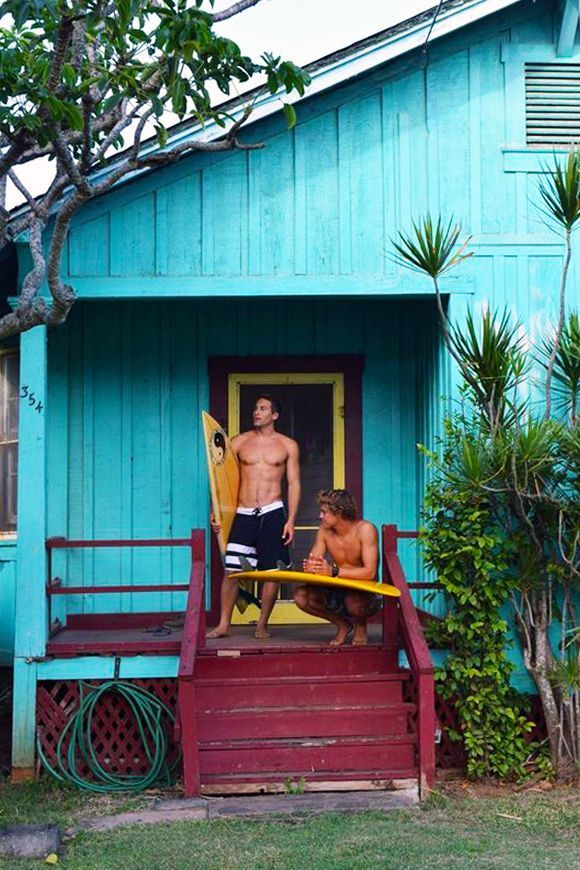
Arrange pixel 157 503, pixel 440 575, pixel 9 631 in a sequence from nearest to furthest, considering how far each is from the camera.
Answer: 1. pixel 440 575
2. pixel 9 631
3. pixel 157 503

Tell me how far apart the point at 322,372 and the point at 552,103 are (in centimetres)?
286

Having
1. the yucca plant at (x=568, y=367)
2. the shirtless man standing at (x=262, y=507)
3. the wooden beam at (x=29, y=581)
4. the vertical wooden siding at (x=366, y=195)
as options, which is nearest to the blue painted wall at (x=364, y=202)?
the vertical wooden siding at (x=366, y=195)

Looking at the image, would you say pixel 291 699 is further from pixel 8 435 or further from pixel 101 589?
pixel 8 435

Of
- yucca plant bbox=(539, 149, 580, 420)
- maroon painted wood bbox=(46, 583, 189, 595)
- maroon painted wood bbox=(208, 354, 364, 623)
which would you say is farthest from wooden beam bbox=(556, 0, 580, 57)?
maroon painted wood bbox=(46, 583, 189, 595)

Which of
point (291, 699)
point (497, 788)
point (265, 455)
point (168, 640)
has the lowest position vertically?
point (497, 788)

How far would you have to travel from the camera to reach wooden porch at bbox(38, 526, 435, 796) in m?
7.55

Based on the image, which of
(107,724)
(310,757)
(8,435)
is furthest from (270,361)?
(310,757)

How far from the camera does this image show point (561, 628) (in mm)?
8539

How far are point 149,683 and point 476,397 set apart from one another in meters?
3.14

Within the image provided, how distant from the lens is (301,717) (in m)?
7.86

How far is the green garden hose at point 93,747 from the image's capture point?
8094 millimetres

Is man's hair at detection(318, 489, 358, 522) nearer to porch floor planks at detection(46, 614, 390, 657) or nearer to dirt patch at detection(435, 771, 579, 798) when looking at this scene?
porch floor planks at detection(46, 614, 390, 657)

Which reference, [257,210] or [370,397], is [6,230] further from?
[370,397]

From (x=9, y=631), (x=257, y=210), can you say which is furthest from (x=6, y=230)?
(x=9, y=631)
